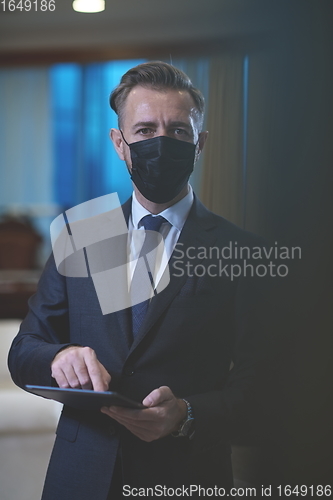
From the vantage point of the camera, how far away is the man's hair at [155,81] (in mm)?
1249

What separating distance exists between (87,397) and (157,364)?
0.84 ft

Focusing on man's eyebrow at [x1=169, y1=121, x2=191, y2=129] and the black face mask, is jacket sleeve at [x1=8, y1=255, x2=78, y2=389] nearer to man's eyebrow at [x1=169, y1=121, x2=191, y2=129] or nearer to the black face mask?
the black face mask

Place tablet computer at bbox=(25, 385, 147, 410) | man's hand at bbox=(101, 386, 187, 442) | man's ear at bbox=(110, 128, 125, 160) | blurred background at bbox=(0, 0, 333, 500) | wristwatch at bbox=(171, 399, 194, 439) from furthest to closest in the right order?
blurred background at bbox=(0, 0, 333, 500) → man's ear at bbox=(110, 128, 125, 160) → wristwatch at bbox=(171, 399, 194, 439) → man's hand at bbox=(101, 386, 187, 442) → tablet computer at bbox=(25, 385, 147, 410)

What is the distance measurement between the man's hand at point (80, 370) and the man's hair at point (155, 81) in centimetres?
54

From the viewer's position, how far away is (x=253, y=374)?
122cm

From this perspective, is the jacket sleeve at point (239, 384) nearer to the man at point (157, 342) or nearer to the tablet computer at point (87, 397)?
the man at point (157, 342)

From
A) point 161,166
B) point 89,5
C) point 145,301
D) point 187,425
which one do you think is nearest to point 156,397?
point 187,425

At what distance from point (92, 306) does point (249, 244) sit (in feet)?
1.44

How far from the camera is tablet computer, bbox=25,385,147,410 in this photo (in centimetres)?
96

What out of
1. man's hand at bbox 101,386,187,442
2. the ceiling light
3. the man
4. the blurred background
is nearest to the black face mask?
the man

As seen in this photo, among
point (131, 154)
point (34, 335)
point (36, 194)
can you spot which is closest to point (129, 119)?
point (131, 154)

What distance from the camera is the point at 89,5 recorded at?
61.3 inches

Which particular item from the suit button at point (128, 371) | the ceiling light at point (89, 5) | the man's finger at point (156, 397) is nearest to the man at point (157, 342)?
the suit button at point (128, 371)

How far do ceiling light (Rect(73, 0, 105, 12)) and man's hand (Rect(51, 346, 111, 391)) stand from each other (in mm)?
967
